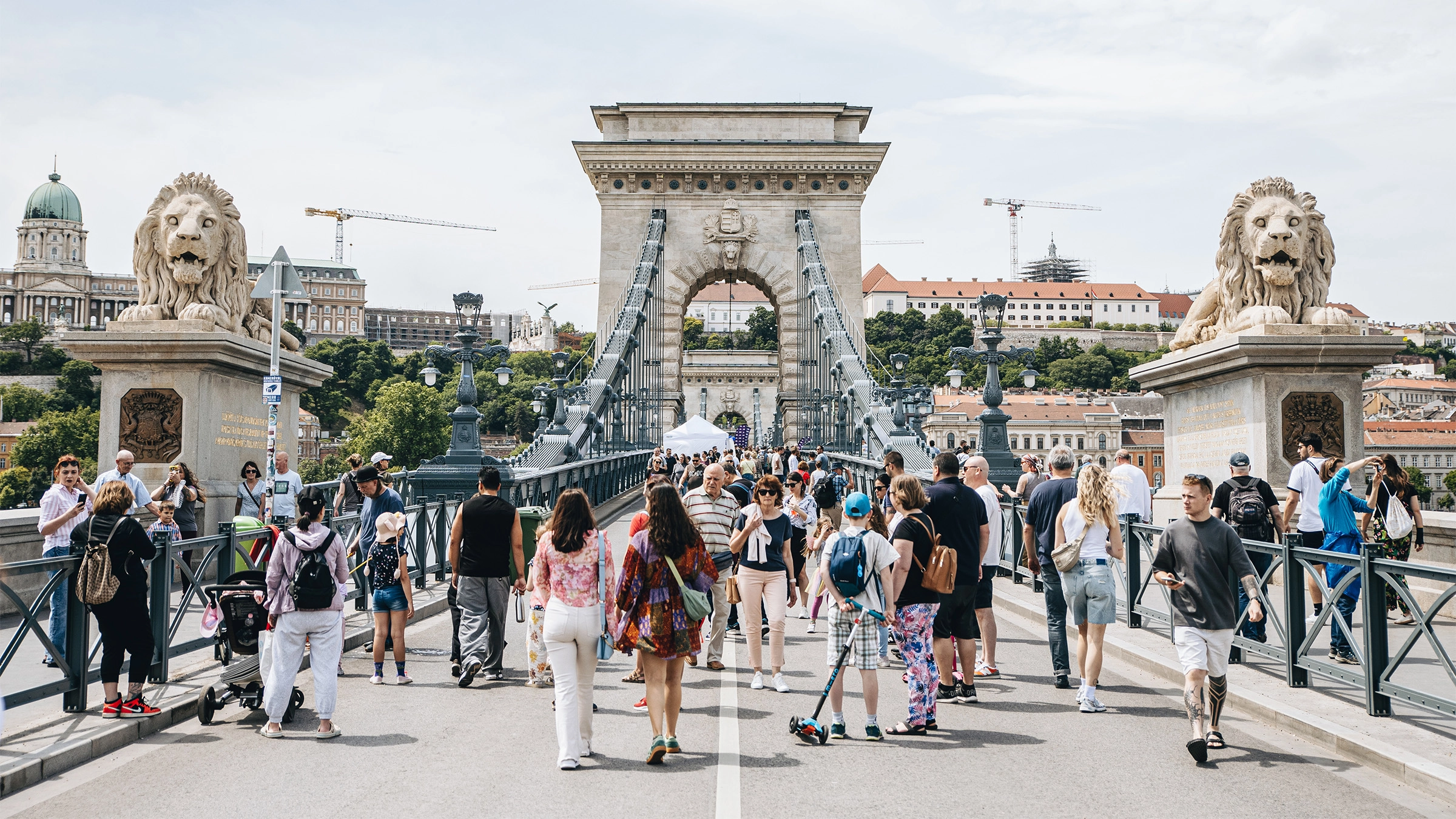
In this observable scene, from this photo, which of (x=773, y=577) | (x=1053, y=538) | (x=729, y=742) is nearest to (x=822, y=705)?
(x=729, y=742)

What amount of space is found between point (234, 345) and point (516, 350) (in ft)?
518

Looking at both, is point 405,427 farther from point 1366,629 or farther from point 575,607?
point 1366,629

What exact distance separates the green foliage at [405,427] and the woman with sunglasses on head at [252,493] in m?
80.3

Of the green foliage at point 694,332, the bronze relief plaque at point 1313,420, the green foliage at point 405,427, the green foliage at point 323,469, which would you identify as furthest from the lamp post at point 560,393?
the green foliage at point 694,332

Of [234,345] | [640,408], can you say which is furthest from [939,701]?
[640,408]

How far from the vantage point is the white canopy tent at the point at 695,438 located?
35000mm

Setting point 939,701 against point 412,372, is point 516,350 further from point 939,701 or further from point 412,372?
point 939,701

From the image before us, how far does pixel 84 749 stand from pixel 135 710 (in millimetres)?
641

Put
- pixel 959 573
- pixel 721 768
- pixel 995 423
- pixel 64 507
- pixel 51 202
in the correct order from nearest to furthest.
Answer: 1. pixel 721 768
2. pixel 959 573
3. pixel 64 507
4. pixel 995 423
5. pixel 51 202

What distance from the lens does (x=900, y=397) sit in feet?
86.7

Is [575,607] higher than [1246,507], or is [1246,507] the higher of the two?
[1246,507]

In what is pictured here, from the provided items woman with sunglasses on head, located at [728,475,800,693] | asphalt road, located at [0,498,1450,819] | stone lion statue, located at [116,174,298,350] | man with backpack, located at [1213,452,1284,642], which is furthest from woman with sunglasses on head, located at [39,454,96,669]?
man with backpack, located at [1213,452,1284,642]

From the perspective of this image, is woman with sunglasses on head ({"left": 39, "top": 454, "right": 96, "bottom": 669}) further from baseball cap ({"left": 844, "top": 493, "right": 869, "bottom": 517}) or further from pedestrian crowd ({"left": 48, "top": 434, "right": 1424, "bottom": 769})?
baseball cap ({"left": 844, "top": 493, "right": 869, "bottom": 517})

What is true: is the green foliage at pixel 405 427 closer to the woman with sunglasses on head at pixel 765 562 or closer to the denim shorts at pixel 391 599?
the denim shorts at pixel 391 599
